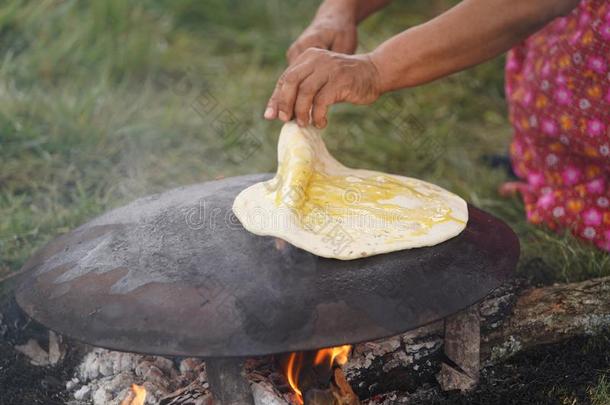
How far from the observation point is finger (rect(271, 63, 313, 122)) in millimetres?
2025

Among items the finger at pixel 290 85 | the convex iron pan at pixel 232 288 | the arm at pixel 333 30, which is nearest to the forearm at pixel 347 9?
the arm at pixel 333 30

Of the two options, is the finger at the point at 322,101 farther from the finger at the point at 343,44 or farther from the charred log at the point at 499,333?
the charred log at the point at 499,333

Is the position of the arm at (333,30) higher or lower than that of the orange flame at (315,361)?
higher

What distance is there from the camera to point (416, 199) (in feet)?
7.14

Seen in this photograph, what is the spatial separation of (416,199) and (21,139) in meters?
2.40

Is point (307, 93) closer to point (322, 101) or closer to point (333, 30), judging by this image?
point (322, 101)

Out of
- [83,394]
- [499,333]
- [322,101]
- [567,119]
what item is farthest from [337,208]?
[567,119]

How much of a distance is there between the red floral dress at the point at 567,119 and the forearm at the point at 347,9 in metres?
0.81

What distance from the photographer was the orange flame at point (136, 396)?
2045mm

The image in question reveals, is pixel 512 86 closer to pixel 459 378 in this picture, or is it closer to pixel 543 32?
pixel 543 32

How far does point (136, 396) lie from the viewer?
2.06 meters

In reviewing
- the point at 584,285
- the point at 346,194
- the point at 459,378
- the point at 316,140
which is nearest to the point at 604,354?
the point at 584,285

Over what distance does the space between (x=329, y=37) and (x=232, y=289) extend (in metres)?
1.21

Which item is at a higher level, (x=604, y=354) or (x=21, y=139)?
(x=21, y=139)
